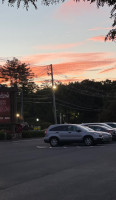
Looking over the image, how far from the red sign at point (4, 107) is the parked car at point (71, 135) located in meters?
Result: 15.2

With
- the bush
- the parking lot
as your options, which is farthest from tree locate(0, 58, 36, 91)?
the parking lot

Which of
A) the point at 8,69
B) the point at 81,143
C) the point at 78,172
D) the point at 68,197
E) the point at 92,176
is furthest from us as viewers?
the point at 8,69

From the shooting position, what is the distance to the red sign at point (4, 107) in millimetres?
42344

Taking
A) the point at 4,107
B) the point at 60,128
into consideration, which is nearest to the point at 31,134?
the point at 4,107

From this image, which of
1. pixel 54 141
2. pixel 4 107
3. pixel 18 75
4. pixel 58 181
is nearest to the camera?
pixel 58 181

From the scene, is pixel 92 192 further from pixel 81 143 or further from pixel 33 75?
pixel 33 75

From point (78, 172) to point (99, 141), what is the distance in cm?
1456

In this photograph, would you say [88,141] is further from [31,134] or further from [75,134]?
[31,134]

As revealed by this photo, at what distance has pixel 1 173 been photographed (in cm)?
1361

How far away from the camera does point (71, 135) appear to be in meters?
27.6

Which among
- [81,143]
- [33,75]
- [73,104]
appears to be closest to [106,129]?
[81,143]

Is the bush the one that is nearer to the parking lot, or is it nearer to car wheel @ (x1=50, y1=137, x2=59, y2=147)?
car wheel @ (x1=50, y1=137, x2=59, y2=147)

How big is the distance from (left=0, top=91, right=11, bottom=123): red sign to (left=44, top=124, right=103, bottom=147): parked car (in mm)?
15201

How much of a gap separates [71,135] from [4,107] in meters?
16.4
